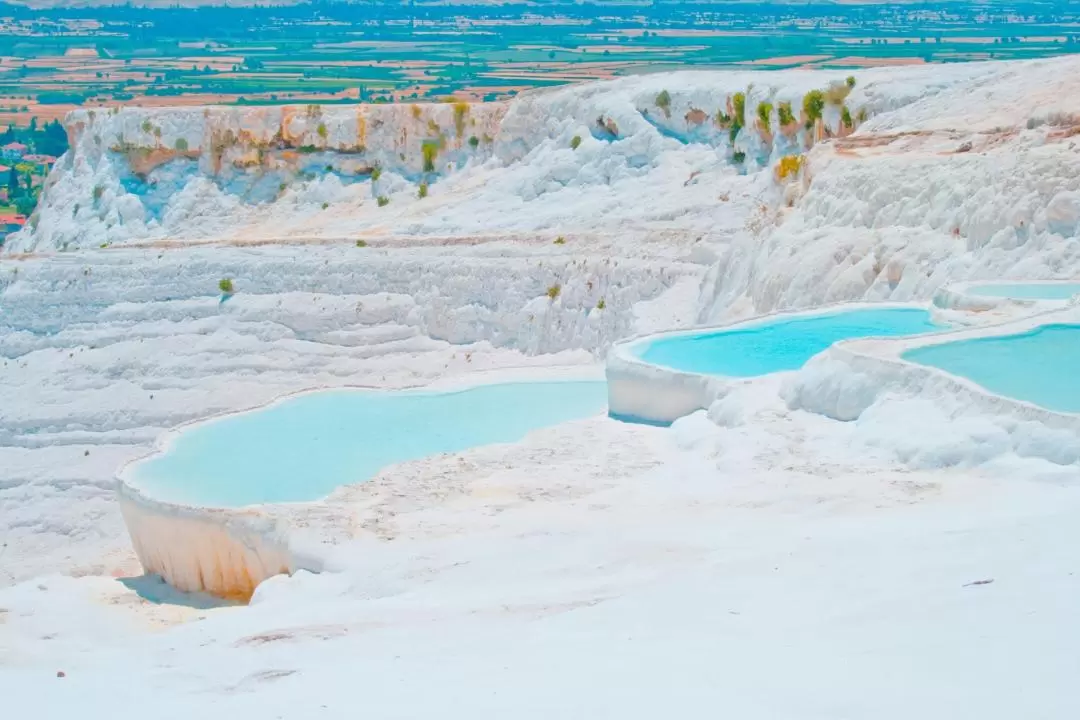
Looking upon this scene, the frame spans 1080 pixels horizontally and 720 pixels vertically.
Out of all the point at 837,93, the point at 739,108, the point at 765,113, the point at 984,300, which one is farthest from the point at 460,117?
the point at 984,300

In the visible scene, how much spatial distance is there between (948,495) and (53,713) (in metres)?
4.85

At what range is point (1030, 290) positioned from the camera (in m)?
14.6

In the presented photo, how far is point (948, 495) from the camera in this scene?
930 cm

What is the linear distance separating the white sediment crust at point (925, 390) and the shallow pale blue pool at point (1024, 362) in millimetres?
91

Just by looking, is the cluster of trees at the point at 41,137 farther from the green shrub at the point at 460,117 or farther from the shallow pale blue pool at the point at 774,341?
the shallow pale blue pool at the point at 774,341

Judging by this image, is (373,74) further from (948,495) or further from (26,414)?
(948,495)

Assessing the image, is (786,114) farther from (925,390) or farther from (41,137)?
(41,137)

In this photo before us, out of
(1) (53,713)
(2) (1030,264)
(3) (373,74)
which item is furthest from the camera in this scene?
(3) (373,74)

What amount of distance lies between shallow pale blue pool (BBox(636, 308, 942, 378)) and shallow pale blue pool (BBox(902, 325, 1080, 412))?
5.02 ft

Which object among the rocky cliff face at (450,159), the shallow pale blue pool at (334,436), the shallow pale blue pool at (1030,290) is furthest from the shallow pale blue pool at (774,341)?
the rocky cliff face at (450,159)

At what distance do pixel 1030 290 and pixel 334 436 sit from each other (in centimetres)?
599

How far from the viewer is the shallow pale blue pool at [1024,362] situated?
1068 centimetres

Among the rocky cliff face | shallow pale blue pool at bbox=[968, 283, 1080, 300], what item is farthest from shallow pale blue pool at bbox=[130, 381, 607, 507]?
the rocky cliff face

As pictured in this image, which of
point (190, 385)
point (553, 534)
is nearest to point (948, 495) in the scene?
point (553, 534)
